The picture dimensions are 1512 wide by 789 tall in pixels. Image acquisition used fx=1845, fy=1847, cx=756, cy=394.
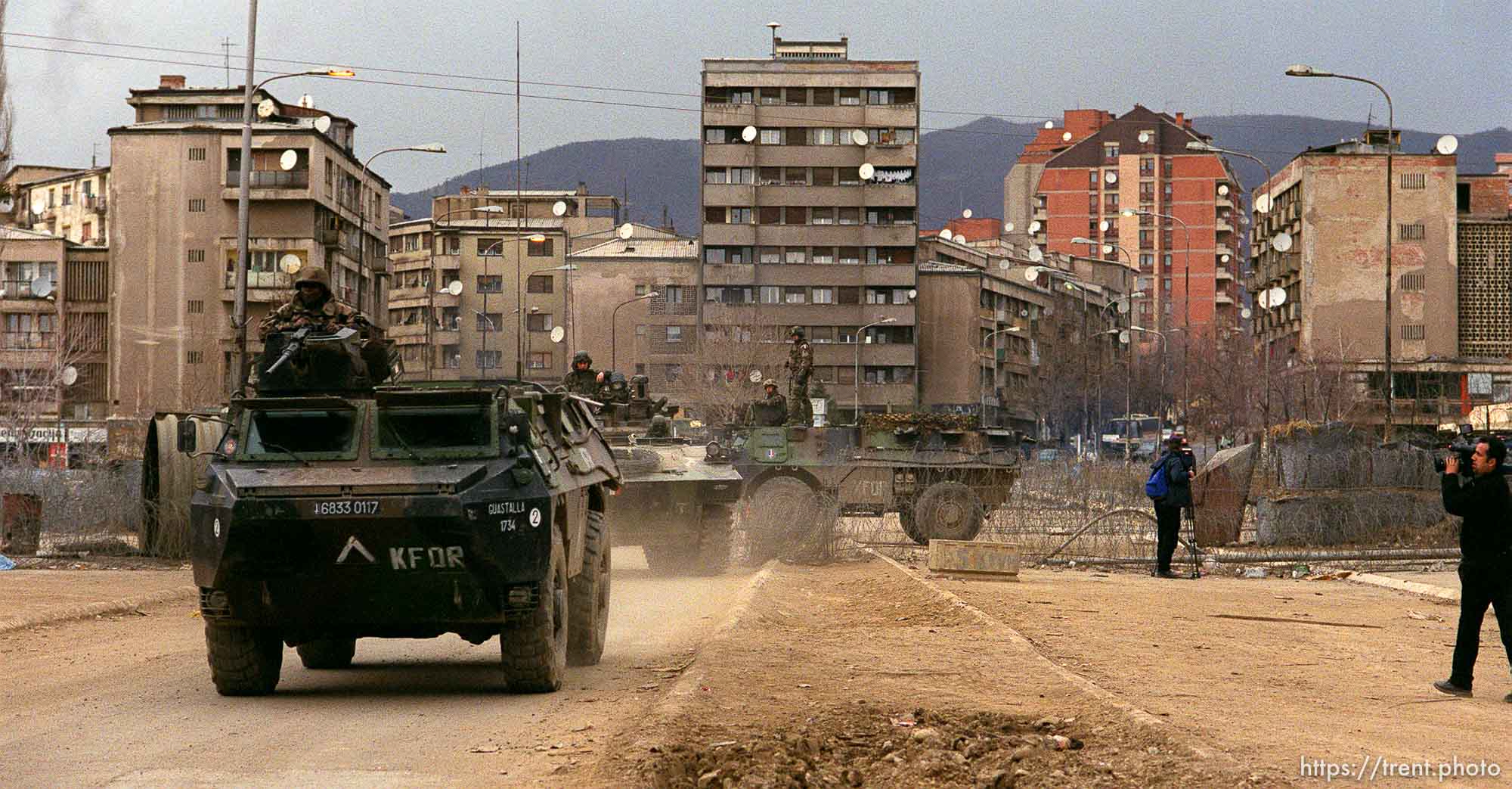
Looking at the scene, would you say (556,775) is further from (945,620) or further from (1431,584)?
(1431,584)

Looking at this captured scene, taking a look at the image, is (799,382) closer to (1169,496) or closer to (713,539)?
(713,539)

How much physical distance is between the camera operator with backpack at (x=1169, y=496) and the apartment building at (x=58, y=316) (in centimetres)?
5326

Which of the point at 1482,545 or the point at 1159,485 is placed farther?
the point at 1159,485

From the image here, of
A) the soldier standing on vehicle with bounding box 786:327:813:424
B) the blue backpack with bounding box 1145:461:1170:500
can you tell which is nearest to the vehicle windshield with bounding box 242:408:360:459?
the blue backpack with bounding box 1145:461:1170:500

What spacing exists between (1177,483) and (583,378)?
24.7 feet

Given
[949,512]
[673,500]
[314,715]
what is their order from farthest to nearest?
1. [949,512]
2. [673,500]
3. [314,715]

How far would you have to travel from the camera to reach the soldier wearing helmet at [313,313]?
13.8m

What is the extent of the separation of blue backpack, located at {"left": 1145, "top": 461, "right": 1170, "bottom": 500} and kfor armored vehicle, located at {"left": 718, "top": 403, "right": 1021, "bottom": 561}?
439cm

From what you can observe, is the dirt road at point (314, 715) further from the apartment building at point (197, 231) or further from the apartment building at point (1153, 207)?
the apartment building at point (1153, 207)

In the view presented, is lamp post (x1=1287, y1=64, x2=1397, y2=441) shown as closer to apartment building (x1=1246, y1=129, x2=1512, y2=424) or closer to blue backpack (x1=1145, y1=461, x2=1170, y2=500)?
blue backpack (x1=1145, y1=461, x2=1170, y2=500)

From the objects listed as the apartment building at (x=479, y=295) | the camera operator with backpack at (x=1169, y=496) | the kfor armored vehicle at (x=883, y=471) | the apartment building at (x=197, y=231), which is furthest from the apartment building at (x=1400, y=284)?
the camera operator with backpack at (x=1169, y=496)

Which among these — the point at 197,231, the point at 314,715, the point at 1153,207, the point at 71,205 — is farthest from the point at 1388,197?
the point at 1153,207

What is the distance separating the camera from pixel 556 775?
8.23 metres

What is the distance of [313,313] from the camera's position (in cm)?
1435
